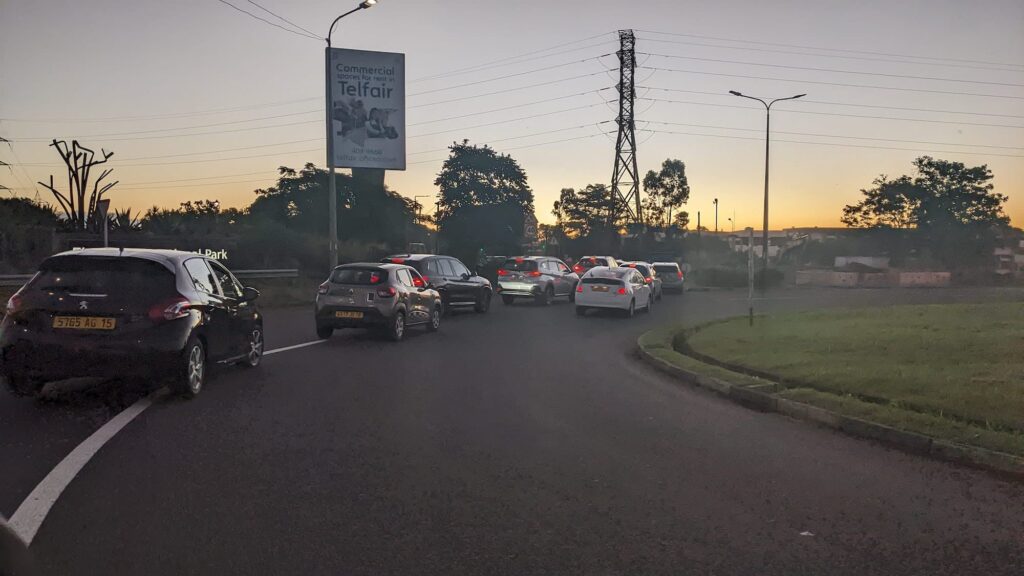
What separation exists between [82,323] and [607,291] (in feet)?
57.8

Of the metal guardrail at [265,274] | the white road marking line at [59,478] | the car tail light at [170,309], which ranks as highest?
the car tail light at [170,309]

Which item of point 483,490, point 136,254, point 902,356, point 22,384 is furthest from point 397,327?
point 483,490

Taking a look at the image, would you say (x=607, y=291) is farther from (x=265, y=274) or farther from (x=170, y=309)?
(x=170, y=309)

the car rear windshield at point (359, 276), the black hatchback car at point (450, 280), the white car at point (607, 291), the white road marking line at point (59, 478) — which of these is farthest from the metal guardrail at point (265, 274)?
the white road marking line at point (59, 478)

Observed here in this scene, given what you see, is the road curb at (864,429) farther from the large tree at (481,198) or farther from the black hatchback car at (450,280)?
the large tree at (481,198)

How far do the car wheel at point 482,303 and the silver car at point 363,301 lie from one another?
773 centimetres

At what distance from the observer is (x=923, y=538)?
15.5ft

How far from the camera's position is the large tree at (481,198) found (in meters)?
73.6

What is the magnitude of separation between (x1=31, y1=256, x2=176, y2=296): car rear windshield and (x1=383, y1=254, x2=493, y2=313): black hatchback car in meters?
12.5

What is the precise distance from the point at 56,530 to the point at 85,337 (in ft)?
13.6

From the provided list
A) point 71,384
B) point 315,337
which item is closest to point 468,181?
point 315,337

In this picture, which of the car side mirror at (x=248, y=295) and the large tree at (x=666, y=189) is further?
the large tree at (x=666, y=189)

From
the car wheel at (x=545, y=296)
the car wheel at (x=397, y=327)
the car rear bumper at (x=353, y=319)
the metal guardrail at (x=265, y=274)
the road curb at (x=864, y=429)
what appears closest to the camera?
the road curb at (x=864, y=429)

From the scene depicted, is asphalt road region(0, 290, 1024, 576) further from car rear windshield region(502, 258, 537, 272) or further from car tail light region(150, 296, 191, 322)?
car rear windshield region(502, 258, 537, 272)
